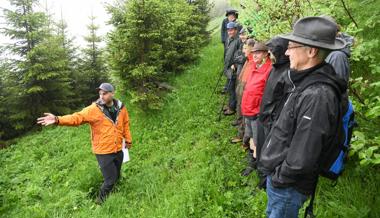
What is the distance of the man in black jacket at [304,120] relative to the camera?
2.67 meters

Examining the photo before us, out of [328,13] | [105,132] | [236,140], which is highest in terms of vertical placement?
[328,13]

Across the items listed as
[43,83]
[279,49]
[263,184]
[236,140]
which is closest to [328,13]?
[279,49]

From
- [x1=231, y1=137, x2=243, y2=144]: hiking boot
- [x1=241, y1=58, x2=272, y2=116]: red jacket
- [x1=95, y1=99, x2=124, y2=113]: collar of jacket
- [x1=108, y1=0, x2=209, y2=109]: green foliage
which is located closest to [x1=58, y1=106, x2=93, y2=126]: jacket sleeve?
[x1=95, y1=99, x2=124, y2=113]: collar of jacket

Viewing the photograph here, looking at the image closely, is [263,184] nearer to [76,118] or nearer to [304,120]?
[304,120]

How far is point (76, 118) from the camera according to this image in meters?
6.82

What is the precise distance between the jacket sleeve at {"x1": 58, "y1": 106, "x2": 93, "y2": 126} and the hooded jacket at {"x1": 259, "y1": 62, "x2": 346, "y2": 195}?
4.74 m

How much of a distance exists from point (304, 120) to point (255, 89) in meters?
3.44

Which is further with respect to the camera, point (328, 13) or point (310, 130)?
point (328, 13)

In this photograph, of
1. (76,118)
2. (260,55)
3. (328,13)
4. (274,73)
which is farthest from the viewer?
(76,118)

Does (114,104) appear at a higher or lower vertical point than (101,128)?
higher

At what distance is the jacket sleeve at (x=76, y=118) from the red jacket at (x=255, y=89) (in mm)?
3164

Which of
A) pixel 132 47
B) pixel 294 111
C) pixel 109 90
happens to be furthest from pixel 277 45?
pixel 132 47

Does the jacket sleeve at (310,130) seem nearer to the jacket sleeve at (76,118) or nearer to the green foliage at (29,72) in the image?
the jacket sleeve at (76,118)

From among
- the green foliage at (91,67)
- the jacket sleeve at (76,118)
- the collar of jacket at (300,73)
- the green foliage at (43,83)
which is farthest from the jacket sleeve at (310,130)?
the green foliage at (91,67)
